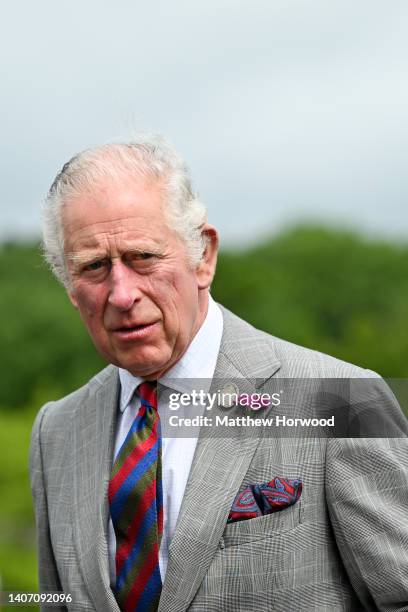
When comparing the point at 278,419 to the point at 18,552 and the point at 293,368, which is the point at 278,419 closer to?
the point at 293,368

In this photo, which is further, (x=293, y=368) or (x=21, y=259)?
(x=21, y=259)

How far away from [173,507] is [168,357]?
1.39 ft

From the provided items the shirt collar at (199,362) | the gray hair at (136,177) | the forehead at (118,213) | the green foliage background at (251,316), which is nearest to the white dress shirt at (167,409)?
the shirt collar at (199,362)

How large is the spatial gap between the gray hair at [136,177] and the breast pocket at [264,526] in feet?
2.46

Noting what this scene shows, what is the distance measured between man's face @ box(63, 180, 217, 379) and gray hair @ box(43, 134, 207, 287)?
34 mm

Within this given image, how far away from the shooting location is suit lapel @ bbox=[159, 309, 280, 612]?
116 inches

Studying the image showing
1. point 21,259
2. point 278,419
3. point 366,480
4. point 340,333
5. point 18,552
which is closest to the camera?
point 366,480

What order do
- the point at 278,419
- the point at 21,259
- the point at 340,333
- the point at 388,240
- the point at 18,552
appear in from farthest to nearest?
the point at 388,240 → the point at 340,333 → the point at 21,259 → the point at 18,552 → the point at 278,419

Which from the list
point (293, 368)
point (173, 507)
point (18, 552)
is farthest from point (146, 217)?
point (18, 552)

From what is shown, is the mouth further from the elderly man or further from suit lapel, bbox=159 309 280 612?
suit lapel, bbox=159 309 280 612

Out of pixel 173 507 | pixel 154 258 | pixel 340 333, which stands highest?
pixel 154 258

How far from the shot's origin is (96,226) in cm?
306

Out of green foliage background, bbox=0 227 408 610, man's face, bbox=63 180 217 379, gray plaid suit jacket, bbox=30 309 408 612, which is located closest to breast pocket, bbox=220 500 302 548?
gray plaid suit jacket, bbox=30 309 408 612

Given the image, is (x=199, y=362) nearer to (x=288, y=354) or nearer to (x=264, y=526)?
(x=288, y=354)
